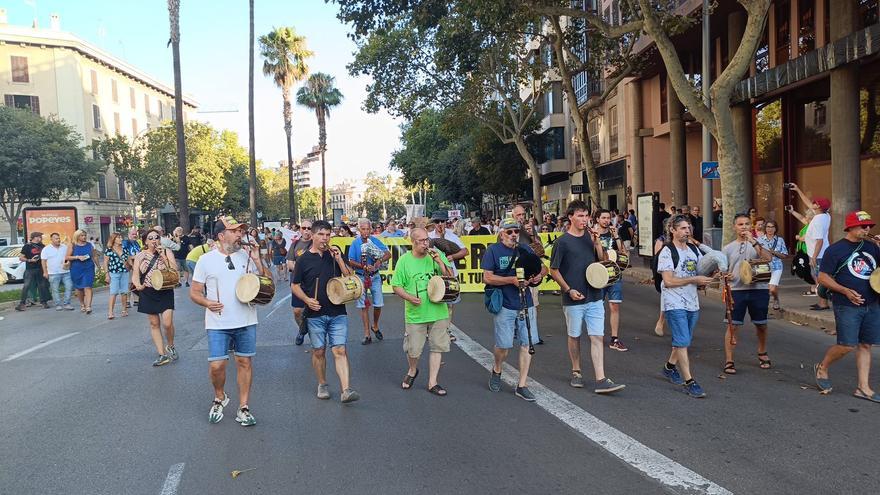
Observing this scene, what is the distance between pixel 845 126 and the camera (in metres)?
15.0

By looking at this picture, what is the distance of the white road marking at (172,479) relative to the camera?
14.1ft

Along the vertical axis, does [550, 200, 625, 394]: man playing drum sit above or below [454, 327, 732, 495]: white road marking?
above

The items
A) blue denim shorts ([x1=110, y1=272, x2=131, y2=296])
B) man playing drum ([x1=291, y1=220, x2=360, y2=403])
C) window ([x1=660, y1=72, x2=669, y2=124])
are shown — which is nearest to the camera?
man playing drum ([x1=291, y1=220, x2=360, y2=403])

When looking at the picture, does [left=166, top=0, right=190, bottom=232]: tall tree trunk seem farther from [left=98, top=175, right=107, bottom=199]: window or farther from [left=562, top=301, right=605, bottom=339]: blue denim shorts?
[left=98, top=175, right=107, bottom=199]: window

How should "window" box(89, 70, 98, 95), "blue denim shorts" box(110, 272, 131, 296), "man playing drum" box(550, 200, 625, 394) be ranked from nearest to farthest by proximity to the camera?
"man playing drum" box(550, 200, 625, 394)
"blue denim shorts" box(110, 272, 131, 296)
"window" box(89, 70, 98, 95)

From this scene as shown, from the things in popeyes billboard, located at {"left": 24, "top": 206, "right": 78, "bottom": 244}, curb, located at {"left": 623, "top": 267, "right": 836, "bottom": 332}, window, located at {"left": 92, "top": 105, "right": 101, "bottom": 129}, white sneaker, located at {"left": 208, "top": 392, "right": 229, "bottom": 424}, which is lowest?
curb, located at {"left": 623, "top": 267, "right": 836, "bottom": 332}

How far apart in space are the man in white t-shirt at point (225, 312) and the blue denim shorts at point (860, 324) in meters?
5.40

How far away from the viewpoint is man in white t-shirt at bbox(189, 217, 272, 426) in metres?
5.65

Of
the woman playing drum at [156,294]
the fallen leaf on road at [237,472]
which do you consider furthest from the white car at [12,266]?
the fallen leaf on road at [237,472]

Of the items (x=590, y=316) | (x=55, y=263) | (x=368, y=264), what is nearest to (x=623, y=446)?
(x=590, y=316)

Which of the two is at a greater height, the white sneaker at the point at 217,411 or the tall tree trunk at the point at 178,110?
the tall tree trunk at the point at 178,110

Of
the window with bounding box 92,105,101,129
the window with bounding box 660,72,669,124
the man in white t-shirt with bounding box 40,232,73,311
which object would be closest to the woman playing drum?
the man in white t-shirt with bounding box 40,232,73,311

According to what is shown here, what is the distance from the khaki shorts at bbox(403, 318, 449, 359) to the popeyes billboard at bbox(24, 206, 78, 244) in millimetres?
18190

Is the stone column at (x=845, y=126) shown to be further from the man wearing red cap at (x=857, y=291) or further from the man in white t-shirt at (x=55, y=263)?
the man in white t-shirt at (x=55, y=263)
